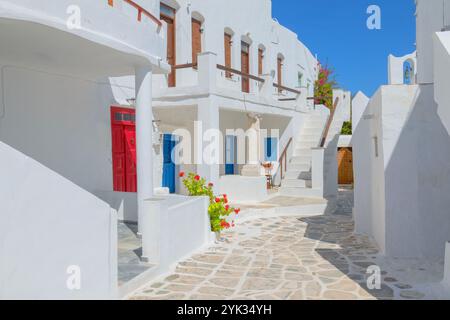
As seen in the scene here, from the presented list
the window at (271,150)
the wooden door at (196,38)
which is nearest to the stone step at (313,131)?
the window at (271,150)

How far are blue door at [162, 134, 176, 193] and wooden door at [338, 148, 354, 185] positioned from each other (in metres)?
10.8

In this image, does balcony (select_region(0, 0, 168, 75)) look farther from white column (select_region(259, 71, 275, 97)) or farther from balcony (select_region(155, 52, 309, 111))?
white column (select_region(259, 71, 275, 97))

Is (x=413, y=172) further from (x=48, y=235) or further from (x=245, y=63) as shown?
(x=245, y=63)

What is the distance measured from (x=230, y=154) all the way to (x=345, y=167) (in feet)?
25.3

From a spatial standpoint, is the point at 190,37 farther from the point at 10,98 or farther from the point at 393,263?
the point at 393,263

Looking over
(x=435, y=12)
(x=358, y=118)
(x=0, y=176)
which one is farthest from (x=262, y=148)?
(x=0, y=176)

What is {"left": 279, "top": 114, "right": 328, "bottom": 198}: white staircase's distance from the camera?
1392 centimetres

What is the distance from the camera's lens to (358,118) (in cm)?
949

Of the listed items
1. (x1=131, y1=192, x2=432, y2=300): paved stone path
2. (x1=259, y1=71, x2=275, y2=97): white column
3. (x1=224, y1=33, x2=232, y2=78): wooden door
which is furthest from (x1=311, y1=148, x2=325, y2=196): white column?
(x1=224, y1=33, x2=232, y2=78): wooden door

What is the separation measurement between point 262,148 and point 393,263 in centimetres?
1078

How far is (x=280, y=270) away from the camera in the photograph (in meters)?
6.48

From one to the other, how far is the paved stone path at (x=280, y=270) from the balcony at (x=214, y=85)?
13.2 ft

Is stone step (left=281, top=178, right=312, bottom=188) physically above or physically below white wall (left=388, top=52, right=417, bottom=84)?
below

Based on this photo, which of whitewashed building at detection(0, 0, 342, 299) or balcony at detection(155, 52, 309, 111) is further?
balcony at detection(155, 52, 309, 111)
